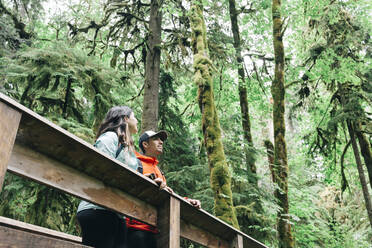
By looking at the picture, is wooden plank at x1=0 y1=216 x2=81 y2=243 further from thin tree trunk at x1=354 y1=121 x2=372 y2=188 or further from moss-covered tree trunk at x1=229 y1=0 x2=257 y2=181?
thin tree trunk at x1=354 y1=121 x2=372 y2=188

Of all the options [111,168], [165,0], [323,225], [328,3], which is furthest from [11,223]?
[323,225]

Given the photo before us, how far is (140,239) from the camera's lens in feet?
8.80

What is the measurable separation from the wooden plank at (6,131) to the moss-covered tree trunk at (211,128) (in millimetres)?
4719

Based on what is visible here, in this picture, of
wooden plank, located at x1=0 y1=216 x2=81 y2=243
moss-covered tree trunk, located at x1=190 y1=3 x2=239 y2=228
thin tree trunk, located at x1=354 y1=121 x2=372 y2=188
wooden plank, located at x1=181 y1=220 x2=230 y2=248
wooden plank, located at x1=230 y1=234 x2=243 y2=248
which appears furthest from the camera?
thin tree trunk, located at x1=354 y1=121 x2=372 y2=188

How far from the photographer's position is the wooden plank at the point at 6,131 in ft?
4.53

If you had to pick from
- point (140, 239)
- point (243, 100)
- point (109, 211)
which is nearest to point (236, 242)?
point (140, 239)

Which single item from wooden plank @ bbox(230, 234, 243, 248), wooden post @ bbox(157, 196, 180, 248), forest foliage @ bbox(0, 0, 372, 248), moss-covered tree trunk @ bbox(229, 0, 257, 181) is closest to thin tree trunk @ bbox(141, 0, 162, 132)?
forest foliage @ bbox(0, 0, 372, 248)

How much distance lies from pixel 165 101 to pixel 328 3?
6043mm

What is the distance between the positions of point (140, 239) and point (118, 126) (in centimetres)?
94

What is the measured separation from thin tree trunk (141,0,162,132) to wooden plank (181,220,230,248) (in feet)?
16.1

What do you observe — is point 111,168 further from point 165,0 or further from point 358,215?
point 358,215

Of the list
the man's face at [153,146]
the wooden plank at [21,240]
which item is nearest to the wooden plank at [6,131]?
the wooden plank at [21,240]

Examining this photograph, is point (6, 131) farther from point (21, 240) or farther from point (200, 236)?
point (200, 236)

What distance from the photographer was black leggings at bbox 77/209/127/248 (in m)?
2.35
